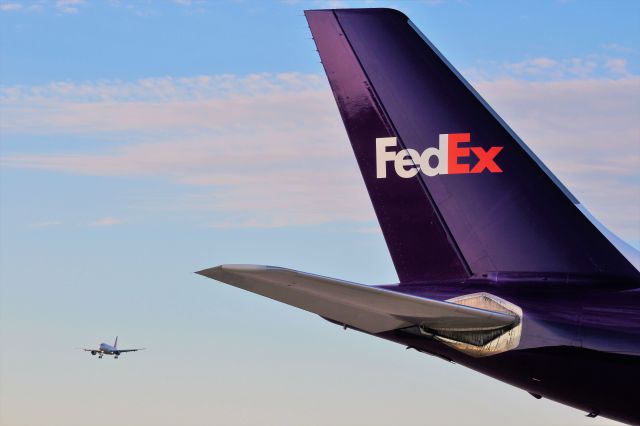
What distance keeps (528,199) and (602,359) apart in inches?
129

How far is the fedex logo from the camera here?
18391mm

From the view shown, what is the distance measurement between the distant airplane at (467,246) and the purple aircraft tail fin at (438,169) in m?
0.02

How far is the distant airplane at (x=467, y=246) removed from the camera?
15773 mm

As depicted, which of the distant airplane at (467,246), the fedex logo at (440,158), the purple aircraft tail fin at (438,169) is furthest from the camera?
the fedex logo at (440,158)

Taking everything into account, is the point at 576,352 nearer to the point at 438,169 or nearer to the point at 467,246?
the point at 467,246

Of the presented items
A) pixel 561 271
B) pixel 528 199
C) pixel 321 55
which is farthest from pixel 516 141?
pixel 321 55

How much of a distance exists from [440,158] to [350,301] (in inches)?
212

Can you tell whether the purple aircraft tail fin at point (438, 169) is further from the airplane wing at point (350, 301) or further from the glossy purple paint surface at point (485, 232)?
the airplane wing at point (350, 301)

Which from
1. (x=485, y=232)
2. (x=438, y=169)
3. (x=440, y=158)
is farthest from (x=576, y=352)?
(x=440, y=158)

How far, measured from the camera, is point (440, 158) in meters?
18.8

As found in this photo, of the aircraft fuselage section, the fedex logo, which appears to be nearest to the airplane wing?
the aircraft fuselage section

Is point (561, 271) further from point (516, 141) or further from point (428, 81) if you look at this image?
point (428, 81)

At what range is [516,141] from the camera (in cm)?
1823

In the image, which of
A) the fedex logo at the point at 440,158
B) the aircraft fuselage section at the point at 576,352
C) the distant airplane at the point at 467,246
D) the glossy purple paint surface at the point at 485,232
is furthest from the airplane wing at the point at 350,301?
the fedex logo at the point at 440,158
